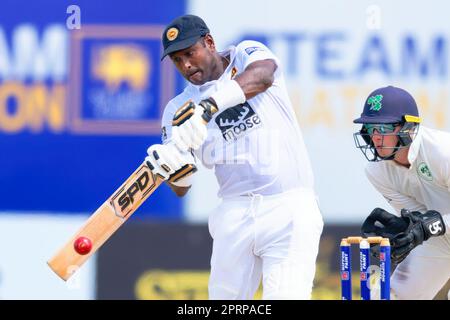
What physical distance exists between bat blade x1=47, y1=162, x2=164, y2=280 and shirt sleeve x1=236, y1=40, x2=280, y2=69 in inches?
21.0

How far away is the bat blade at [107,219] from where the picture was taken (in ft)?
16.4

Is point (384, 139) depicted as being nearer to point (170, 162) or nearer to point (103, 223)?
point (170, 162)

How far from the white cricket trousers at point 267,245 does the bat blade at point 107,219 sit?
0.98ft

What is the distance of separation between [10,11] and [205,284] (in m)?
1.80

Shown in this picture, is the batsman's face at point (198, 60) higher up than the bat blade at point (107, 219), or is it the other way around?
the batsman's face at point (198, 60)

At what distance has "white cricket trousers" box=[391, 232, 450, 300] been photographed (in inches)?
221

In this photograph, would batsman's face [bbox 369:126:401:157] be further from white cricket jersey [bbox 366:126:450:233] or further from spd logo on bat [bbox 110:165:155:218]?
spd logo on bat [bbox 110:165:155:218]

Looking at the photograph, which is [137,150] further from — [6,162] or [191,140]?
[191,140]

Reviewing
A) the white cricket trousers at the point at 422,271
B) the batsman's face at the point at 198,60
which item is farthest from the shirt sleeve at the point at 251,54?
the white cricket trousers at the point at 422,271

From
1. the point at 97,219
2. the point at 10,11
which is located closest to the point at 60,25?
the point at 10,11

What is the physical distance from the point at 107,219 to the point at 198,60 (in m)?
0.67

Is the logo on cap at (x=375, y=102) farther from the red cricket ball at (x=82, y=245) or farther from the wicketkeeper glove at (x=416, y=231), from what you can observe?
the red cricket ball at (x=82, y=245)

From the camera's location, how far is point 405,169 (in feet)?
17.6

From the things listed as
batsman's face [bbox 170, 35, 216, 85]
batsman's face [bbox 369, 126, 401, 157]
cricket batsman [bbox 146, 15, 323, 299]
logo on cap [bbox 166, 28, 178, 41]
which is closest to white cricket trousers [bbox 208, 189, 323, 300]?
cricket batsman [bbox 146, 15, 323, 299]
